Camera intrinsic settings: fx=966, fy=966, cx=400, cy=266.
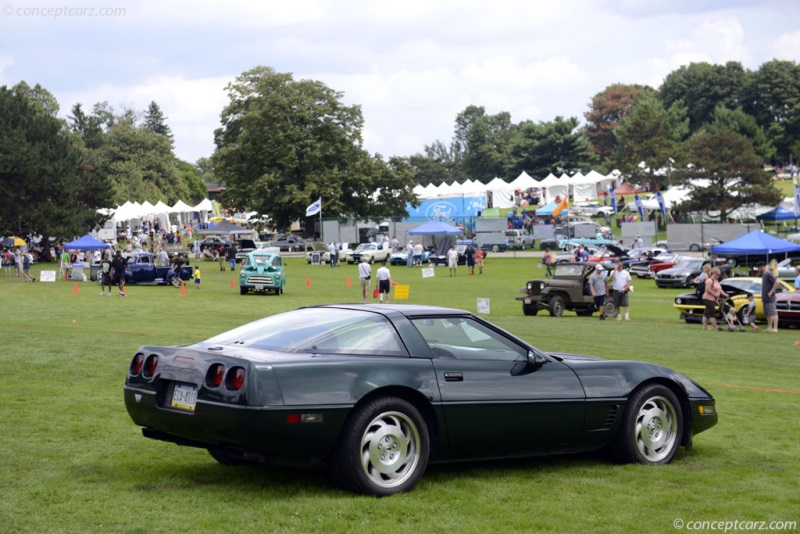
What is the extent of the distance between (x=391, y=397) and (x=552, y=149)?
122112mm

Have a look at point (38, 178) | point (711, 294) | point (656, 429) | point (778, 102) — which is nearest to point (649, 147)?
point (778, 102)

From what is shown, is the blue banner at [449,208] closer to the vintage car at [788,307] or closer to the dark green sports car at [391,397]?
the vintage car at [788,307]

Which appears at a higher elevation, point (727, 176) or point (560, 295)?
point (727, 176)

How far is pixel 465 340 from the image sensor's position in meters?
7.33

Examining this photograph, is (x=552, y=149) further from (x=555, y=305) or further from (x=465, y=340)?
(x=465, y=340)

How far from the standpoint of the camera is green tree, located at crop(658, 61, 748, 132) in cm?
13488

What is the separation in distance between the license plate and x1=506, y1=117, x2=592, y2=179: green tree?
4714 inches

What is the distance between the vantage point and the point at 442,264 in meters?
66.6

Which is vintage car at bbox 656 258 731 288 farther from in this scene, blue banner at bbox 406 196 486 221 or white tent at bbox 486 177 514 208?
white tent at bbox 486 177 514 208

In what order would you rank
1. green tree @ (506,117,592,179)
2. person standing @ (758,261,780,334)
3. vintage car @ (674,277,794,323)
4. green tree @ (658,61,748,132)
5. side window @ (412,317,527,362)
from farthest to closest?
1. green tree @ (658,61,748,132)
2. green tree @ (506,117,592,179)
3. vintage car @ (674,277,794,323)
4. person standing @ (758,261,780,334)
5. side window @ (412,317,527,362)

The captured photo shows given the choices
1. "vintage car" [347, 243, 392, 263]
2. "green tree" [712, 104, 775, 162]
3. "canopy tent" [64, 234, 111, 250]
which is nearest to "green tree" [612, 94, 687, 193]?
"green tree" [712, 104, 775, 162]

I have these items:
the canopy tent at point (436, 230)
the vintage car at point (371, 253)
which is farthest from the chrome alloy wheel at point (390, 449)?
the canopy tent at point (436, 230)

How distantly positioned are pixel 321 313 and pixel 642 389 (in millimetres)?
2711

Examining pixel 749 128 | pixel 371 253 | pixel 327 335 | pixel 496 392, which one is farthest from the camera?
pixel 749 128
